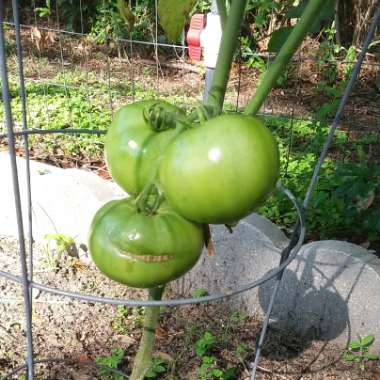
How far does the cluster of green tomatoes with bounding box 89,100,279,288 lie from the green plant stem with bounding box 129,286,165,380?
9 cm

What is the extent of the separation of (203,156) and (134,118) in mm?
153

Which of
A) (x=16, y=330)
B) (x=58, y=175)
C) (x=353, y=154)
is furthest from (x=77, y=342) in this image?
(x=353, y=154)

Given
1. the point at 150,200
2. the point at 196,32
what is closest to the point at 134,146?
the point at 150,200

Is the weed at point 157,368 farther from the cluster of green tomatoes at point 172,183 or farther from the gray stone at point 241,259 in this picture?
the cluster of green tomatoes at point 172,183

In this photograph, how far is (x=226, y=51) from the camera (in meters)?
0.62

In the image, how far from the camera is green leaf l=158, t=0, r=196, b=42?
2.51 feet

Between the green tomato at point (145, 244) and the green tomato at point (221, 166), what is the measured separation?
0.05 m

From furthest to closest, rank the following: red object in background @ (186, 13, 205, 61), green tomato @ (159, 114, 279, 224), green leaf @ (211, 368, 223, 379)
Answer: red object in background @ (186, 13, 205, 61) < green leaf @ (211, 368, 223, 379) < green tomato @ (159, 114, 279, 224)

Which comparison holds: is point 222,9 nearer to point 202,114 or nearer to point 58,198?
point 202,114

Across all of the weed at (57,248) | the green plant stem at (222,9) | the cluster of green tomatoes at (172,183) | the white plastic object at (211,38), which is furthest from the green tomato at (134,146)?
the weed at (57,248)

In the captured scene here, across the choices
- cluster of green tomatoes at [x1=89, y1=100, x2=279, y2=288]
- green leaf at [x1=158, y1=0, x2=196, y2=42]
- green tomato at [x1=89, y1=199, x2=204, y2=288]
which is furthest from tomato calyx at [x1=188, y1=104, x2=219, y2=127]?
green leaf at [x1=158, y1=0, x2=196, y2=42]

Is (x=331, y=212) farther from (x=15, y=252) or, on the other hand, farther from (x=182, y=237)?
(x=182, y=237)

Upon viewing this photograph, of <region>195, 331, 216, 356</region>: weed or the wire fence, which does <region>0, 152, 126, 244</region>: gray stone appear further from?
the wire fence

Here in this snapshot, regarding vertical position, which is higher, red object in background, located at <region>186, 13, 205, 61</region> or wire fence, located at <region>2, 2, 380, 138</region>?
red object in background, located at <region>186, 13, 205, 61</region>
